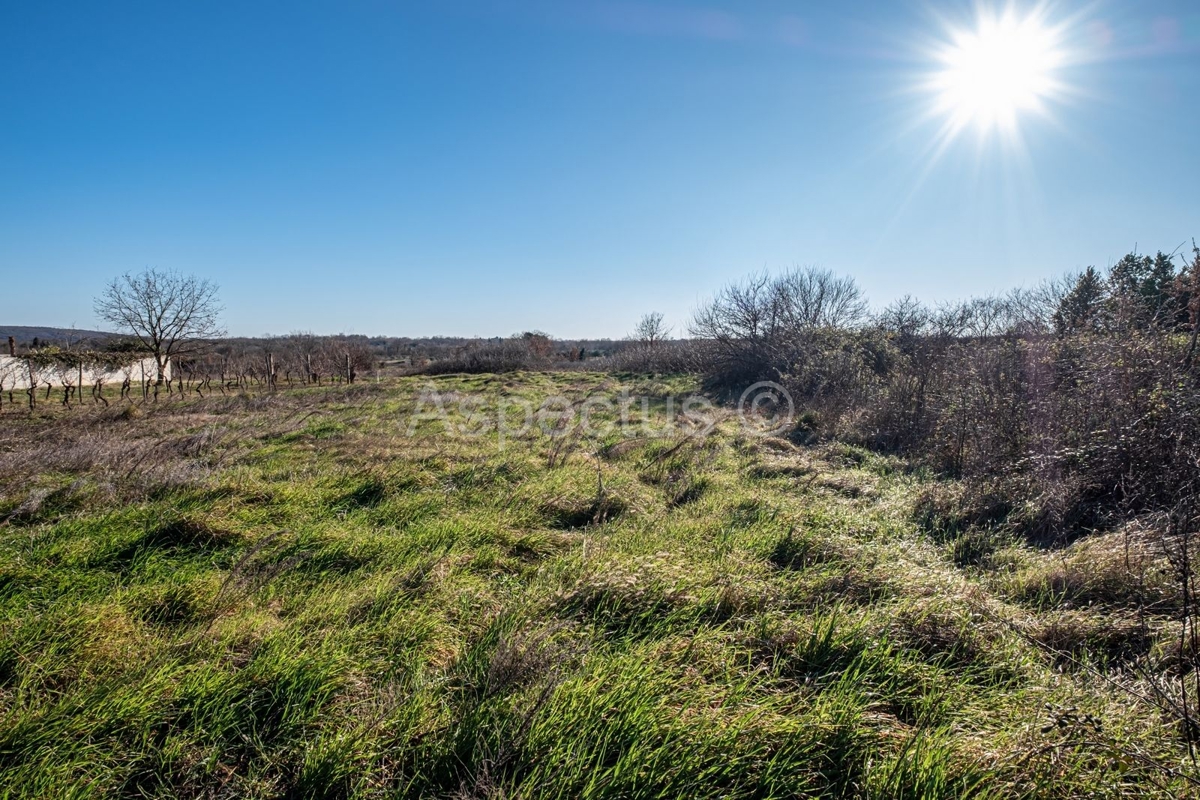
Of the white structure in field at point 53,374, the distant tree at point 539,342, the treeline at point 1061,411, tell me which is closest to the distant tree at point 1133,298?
the treeline at point 1061,411

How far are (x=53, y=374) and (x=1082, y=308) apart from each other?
31.5 metres

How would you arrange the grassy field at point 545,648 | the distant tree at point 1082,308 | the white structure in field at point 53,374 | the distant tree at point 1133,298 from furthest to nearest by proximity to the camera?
the white structure in field at point 53,374 < the distant tree at point 1082,308 < the distant tree at point 1133,298 < the grassy field at point 545,648

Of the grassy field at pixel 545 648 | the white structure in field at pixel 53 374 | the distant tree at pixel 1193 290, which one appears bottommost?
the grassy field at pixel 545 648

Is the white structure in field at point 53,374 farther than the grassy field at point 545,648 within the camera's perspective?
Yes

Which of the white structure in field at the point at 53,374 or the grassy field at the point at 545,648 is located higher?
the white structure in field at the point at 53,374

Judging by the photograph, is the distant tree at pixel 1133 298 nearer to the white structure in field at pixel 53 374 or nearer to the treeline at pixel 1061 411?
the treeline at pixel 1061 411

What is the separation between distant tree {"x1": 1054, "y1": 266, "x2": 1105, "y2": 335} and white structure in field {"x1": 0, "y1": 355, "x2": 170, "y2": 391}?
24.6 m

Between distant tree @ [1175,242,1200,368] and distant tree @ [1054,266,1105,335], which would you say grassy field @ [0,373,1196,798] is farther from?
distant tree @ [1054,266,1105,335]

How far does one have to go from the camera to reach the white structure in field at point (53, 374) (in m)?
16.3

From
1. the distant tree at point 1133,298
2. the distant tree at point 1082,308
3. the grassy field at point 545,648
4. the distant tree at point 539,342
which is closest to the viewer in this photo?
A: the grassy field at point 545,648

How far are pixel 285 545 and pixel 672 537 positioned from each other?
312cm

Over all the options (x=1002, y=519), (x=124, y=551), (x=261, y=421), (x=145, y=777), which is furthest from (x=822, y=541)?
(x=261, y=421)

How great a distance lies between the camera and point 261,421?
9375 mm

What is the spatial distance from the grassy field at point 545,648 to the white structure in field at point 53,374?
17.8m
